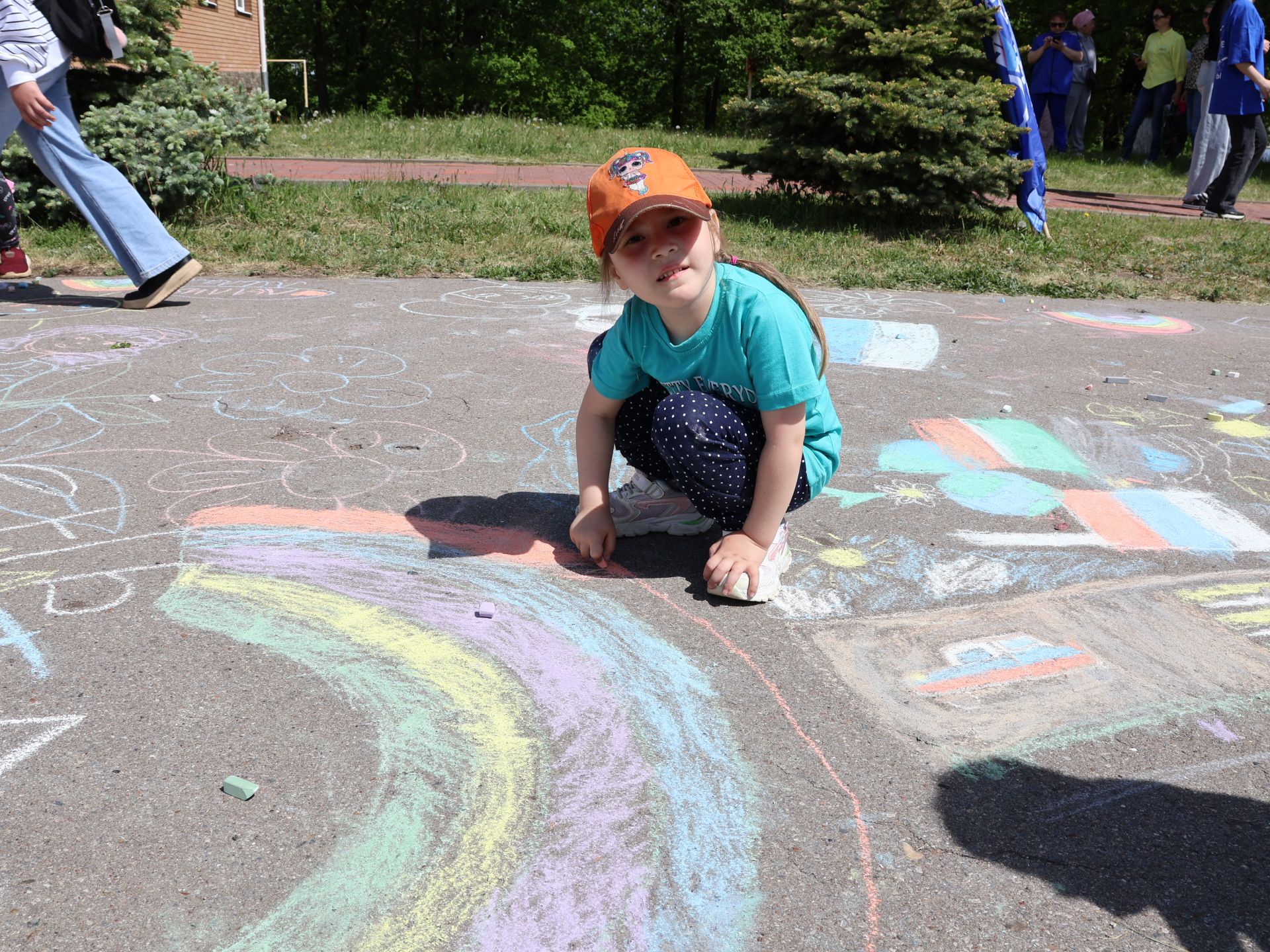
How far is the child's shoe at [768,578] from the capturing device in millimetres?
2303

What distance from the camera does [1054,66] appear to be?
1222 cm

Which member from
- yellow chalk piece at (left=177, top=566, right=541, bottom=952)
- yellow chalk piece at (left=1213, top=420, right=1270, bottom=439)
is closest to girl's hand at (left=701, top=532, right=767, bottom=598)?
yellow chalk piece at (left=177, top=566, right=541, bottom=952)

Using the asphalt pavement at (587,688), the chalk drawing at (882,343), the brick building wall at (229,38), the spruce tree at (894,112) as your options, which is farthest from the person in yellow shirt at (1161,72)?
the brick building wall at (229,38)

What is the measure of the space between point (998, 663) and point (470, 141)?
10177 millimetres

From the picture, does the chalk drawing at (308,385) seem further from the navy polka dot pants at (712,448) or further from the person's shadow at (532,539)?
the navy polka dot pants at (712,448)

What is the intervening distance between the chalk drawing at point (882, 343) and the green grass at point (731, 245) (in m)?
0.98

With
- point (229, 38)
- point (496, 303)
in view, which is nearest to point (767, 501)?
point (496, 303)

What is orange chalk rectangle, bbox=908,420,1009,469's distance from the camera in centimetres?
327

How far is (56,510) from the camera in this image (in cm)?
265

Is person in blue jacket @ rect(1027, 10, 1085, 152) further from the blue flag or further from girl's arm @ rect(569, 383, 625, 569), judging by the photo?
girl's arm @ rect(569, 383, 625, 569)

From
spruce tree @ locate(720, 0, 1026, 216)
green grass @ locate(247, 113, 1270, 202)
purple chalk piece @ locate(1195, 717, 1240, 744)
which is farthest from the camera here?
green grass @ locate(247, 113, 1270, 202)

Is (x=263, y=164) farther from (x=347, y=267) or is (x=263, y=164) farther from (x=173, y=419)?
(x=173, y=419)

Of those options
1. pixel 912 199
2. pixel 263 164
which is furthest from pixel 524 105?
pixel 912 199

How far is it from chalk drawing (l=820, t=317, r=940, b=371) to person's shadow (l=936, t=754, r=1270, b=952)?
107 inches
